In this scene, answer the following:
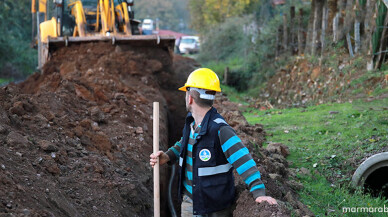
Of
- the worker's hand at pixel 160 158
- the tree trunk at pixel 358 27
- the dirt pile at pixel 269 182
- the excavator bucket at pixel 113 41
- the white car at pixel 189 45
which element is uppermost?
the tree trunk at pixel 358 27

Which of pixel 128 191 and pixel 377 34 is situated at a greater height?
pixel 377 34

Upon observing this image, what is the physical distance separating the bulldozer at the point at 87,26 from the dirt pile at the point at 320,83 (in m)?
4.28

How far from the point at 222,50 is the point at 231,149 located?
22.6 m

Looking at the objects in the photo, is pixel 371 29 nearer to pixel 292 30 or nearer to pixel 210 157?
pixel 292 30

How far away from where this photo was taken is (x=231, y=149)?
393 cm

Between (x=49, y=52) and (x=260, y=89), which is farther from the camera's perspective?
(x=260, y=89)

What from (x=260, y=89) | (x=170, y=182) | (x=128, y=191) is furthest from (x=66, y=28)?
(x=128, y=191)

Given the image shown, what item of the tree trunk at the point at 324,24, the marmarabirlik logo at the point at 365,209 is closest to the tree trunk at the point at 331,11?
the tree trunk at the point at 324,24

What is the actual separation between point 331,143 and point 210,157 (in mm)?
4723

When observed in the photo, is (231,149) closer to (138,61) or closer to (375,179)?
(375,179)

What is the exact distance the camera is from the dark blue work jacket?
159 inches

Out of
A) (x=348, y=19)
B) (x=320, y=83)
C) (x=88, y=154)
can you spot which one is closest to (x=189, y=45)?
(x=320, y=83)

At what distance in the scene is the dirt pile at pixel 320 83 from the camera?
1168cm

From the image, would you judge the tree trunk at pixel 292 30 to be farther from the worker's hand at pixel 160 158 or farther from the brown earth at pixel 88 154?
the worker's hand at pixel 160 158
